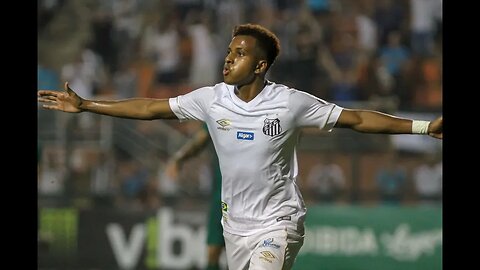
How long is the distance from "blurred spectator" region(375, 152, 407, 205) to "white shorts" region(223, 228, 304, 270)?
5.46 meters

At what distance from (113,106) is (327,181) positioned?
5619 millimetres

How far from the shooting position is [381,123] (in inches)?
260

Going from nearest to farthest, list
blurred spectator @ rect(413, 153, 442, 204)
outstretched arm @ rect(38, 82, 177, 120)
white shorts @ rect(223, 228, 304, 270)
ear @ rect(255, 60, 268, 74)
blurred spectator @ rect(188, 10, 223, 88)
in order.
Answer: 1. white shorts @ rect(223, 228, 304, 270)
2. ear @ rect(255, 60, 268, 74)
3. outstretched arm @ rect(38, 82, 177, 120)
4. blurred spectator @ rect(413, 153, 442, 204)
5. blurred spectator @ rect(188, 10, 223, 88)

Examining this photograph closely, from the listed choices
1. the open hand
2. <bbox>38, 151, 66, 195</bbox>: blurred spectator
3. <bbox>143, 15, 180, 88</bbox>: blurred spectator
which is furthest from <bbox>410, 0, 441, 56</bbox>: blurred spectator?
the open hand

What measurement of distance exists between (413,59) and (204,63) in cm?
298

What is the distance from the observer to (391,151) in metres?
12.2

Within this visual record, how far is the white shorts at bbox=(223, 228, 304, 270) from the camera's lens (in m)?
6.46

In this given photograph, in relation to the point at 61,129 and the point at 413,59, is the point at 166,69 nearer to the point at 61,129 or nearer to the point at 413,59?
the point at 61,129

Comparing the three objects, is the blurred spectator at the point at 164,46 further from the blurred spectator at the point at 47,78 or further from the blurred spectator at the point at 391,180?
the blurred spectator at the point at 391,180

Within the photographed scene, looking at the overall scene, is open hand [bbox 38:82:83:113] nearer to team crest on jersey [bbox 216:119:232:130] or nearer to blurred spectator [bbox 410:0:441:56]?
team crest on jersey [bbox 216:119:232:130]

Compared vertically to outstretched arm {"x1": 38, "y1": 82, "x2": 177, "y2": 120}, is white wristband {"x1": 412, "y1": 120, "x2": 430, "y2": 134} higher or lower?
lower

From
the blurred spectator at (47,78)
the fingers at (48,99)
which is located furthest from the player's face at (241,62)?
the blurred spectator at (47,78)

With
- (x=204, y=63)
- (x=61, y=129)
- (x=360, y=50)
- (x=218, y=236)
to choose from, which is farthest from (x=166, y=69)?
(x=218, y=236)

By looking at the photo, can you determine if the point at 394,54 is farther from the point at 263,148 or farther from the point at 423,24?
the point at 263,148
